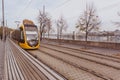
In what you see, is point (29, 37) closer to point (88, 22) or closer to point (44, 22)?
point (88, 22)

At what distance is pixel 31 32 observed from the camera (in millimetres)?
25359

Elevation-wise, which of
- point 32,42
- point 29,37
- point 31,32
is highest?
point 31,32

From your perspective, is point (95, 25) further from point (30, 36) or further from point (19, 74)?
point (19, 74)

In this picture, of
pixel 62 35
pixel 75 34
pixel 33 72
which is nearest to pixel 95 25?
pixel 75 34

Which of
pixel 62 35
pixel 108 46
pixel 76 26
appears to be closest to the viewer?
pixel 108 46

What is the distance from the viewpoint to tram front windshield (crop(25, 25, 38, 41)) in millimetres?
25089

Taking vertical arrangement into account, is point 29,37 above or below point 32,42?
above

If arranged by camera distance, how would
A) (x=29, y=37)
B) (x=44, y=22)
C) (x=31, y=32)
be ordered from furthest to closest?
(x=44, y=22) → (x=31, y=32) → (x=29, y=37)

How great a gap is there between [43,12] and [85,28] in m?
26.2

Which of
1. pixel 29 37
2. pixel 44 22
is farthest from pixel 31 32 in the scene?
pixel 44 22

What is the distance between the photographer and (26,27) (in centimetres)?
2531

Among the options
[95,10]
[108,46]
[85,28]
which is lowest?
[108,46]

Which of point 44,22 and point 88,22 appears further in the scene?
point 44,22

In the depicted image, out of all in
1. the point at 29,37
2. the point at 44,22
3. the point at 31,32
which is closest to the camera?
the point at 29,37
